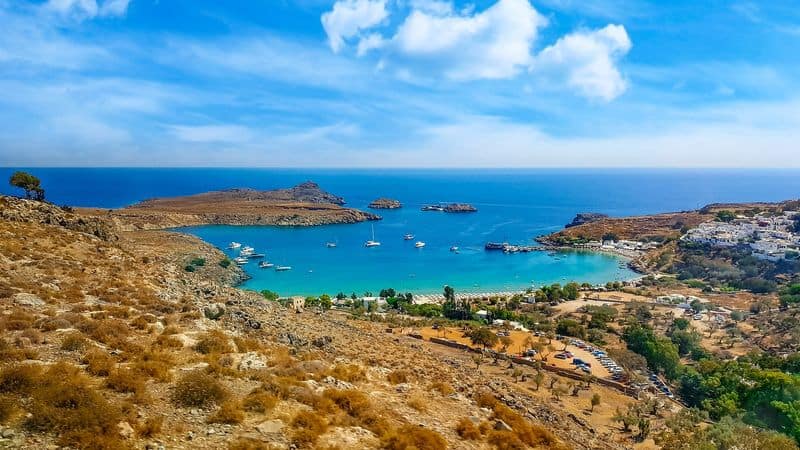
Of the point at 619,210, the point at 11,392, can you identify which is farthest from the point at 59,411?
the point at 619,210

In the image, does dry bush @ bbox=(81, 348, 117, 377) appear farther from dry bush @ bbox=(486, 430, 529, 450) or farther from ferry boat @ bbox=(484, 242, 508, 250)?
ferry boat @ bbox=(484, 242, 508, 250)

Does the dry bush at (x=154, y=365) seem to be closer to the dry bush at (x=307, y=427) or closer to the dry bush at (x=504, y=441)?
the dry bush at (x=307, y=427)

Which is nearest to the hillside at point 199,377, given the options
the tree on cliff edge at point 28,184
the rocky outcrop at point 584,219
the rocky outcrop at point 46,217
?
the rocky outcrop at point 46,217

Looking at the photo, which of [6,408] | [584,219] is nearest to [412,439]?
[6,408]

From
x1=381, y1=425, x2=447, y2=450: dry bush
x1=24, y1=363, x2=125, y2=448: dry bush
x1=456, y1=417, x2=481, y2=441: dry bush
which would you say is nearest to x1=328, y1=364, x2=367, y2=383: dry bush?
x1=381, y1=425, x2=447, y2=450: dry bush

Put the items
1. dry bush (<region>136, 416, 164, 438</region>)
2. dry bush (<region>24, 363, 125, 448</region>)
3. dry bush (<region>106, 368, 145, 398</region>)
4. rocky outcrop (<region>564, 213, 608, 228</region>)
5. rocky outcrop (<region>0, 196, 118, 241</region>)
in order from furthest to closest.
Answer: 1. rocky outcrop (<region>564, 213, 608, 228</region>)
2. rocky outcrop (<region>0, 196, 118, 241</region>)
3. dry bush (<region>106, 368, 145, 398</region>)
4. dry bush (<region>136, 416, 164, 438</region>)
5. dry bush (<region>24, 363, 125, 448</region>)

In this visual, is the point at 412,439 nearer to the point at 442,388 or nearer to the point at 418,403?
the point at 418,403

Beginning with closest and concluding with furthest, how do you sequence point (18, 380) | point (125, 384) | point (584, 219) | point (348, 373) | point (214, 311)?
point (18, 380) < point (125, 384) < point (348, 373) < point (214, 311) < point (584, 219)
